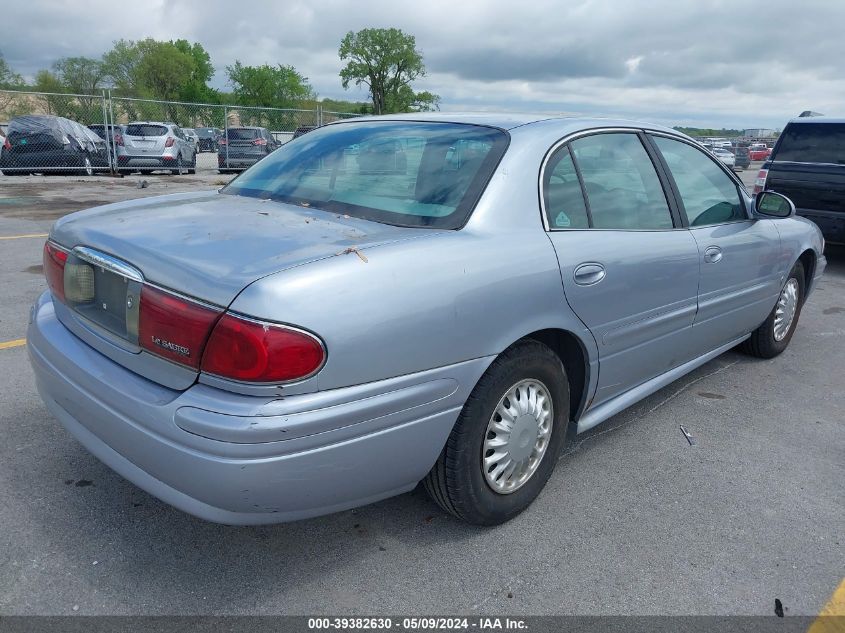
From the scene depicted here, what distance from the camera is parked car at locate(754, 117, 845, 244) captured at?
25.9 ft

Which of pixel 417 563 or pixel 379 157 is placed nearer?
pixel 417 563

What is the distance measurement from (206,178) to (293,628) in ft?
61.3

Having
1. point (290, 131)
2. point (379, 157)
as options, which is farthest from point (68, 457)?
point (290, 131)

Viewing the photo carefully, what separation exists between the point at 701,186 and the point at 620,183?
0.88 metres

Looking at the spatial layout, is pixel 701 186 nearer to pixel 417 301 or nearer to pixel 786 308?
pixel 786 308

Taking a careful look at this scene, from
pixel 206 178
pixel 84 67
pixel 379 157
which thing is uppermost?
pixel 84 67

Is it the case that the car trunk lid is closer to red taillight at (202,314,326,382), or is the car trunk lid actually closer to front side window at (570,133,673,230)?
red taillight at (202,314,326,382)

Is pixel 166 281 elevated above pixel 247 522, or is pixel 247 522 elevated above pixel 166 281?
pixel 166 281

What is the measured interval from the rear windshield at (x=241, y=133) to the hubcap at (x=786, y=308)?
19.2m

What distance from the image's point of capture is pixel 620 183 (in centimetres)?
322

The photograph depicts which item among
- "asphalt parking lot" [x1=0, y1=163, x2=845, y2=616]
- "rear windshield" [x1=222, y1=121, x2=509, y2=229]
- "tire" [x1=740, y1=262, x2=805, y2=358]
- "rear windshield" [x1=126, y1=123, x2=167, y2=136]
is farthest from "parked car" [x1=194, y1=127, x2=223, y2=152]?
"rear windshield" [x1=222, y1=121, x2=509, y2=229]

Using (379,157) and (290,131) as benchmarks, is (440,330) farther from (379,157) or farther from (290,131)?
(290,131)

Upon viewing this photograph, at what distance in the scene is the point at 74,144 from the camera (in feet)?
57.2

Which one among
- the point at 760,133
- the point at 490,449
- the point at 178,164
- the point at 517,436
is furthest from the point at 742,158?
the point at 490,449
